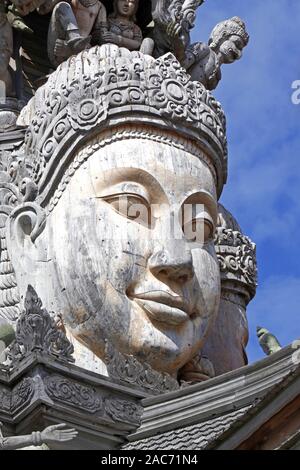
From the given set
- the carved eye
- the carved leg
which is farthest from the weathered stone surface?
the carved leg

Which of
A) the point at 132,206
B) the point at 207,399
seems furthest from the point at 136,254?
the point at 207,399

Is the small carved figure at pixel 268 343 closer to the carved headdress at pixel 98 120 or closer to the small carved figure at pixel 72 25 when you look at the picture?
the carved headdress at pixel 98 120

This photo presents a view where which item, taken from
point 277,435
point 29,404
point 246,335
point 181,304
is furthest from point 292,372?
point 246,335

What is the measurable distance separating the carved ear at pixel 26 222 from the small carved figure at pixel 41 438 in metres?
3.82

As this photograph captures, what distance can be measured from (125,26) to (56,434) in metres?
7.51

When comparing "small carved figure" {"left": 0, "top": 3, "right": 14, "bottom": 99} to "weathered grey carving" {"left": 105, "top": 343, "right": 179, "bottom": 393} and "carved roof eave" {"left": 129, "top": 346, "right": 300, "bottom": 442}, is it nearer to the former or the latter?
"weathered grey carving" {"left": 105, "top": 343, "right": 179, "bottom": 393}

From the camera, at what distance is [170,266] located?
76.2 feet

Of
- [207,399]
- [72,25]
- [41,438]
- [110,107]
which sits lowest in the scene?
[41,438]

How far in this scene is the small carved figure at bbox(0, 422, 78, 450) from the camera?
2020 centimetres

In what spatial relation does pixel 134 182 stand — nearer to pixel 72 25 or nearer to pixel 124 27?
pixel 72 25
